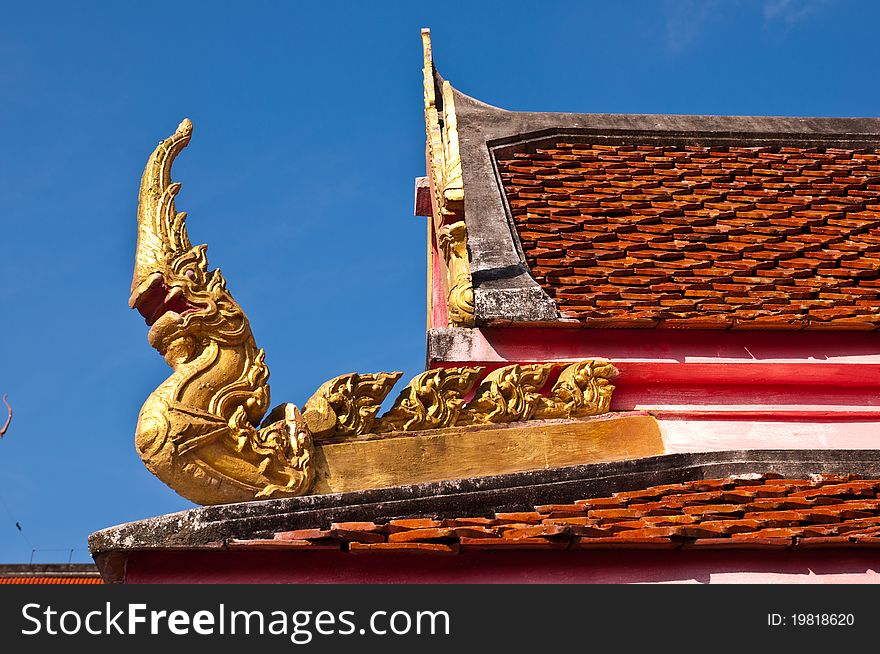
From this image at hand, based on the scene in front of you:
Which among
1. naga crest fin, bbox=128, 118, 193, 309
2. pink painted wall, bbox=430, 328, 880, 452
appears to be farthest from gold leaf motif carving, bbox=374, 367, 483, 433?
naga crest fin, bbox=128, 118, 193, 309

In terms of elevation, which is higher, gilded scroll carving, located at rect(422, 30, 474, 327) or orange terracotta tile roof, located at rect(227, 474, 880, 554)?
gilded scroll carving, located at rect(422, 30, 474, 327)

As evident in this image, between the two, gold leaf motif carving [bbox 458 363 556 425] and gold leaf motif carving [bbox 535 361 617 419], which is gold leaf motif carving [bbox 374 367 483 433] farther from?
gold leaf motif carving [bbox 535 361 617 419]

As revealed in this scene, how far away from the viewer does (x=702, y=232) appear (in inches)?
317

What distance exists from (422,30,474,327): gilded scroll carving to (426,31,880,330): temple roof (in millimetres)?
63

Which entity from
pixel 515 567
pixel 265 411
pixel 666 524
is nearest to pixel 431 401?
pixel 265 411

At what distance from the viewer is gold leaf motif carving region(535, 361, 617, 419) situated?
6.35 meters

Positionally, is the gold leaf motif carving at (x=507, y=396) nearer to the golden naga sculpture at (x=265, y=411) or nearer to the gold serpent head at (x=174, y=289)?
the golden naga sculpture at (x=265, y=411)

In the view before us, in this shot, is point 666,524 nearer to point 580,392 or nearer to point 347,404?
point 580,392

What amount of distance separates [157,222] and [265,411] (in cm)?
118

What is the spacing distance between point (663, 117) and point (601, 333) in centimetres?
408

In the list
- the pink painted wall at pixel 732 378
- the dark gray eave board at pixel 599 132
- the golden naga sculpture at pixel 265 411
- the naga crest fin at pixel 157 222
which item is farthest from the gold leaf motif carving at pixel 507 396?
the dark gray eave board at pixel 599 132

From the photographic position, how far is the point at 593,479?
601 centimetres

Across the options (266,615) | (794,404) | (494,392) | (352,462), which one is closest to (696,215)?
(794,404)

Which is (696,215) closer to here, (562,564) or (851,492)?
(851,492)
